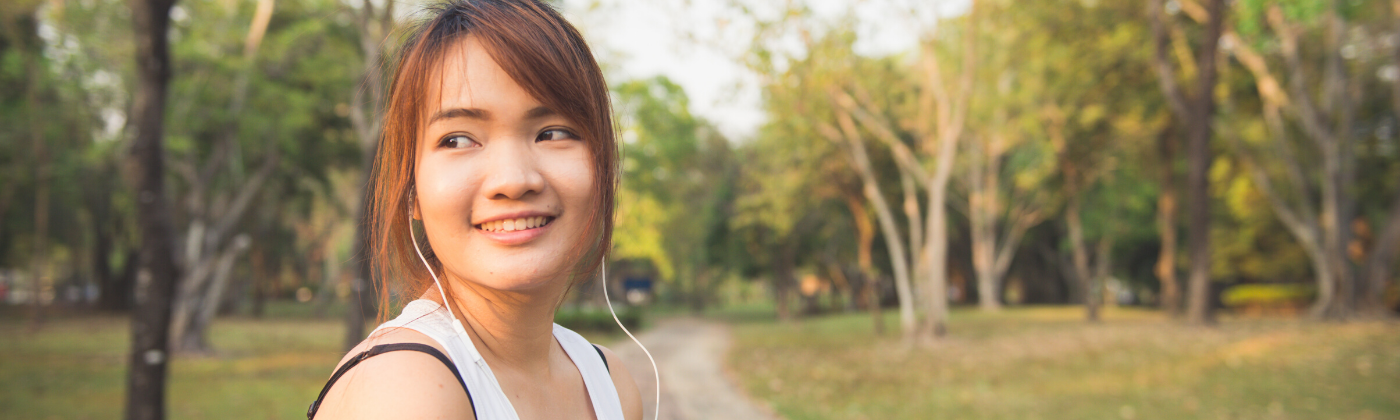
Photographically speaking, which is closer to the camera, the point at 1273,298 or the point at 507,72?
the point at 507,72

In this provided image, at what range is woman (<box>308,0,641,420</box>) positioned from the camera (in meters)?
1.11

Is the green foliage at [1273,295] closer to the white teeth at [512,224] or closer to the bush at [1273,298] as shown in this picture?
the bush at [1273,298]

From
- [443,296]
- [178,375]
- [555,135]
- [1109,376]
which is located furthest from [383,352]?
[178,375]

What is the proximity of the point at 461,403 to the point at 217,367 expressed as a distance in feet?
58.3

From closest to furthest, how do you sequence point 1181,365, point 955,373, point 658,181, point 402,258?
point 402,258 < point 1181,365 < point 955,373 < point 658,181

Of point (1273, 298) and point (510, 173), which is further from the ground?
point (510, 173)

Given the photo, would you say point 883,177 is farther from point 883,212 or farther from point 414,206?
point 414,206

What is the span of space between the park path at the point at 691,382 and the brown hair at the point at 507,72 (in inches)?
132

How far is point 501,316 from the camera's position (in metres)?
1.25

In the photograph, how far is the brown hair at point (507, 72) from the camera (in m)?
1.15

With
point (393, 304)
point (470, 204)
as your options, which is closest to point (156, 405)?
point (393, 304)

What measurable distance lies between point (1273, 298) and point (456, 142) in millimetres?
43879

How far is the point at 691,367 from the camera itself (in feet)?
56.9

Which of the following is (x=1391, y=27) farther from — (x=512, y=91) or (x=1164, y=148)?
(x=512, y=91)
